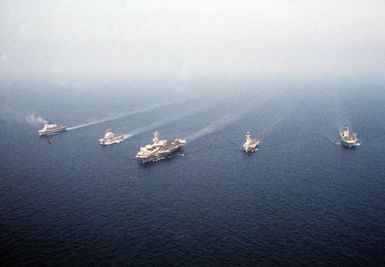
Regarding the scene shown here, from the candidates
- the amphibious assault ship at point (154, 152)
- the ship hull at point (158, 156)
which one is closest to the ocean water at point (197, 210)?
the ship hull at point (158, 156)

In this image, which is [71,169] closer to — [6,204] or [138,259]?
[6,204]

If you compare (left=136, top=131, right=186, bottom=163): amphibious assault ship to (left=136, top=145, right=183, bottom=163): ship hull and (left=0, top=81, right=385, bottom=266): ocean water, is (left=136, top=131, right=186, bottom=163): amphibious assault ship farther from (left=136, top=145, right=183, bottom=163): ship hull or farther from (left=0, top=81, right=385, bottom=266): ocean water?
(left=0, top=81, right=385, bottom=266): ocean water

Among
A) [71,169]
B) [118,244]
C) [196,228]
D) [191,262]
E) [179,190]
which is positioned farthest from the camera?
[71,169]

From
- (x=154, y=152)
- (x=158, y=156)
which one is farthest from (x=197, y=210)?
(x=154, y=152)

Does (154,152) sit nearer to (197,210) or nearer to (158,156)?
(158,156)

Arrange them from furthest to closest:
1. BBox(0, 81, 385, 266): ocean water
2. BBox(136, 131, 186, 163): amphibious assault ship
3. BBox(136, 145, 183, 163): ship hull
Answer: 1. BBox(136, 131, 186, 163): amphibious assault ship
2. BBox(136, 145, 183, 163): ship hull
3. BBox(0, 81, 385, 266): ocean water

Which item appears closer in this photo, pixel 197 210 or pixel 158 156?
pixel 197 210

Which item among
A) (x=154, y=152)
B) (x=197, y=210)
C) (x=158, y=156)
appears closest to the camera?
(x=197, y=210)

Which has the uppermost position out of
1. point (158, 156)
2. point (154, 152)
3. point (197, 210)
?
point (154, 152)

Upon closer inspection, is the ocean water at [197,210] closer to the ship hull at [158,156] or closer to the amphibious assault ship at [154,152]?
the ship hull at [158,156]

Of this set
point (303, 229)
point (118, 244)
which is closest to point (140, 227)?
point (118, 244)

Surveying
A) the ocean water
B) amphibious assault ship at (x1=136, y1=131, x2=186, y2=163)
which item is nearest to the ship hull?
amphibious assault ship at (x1=136, y1=131, x2=186, y2=163)
